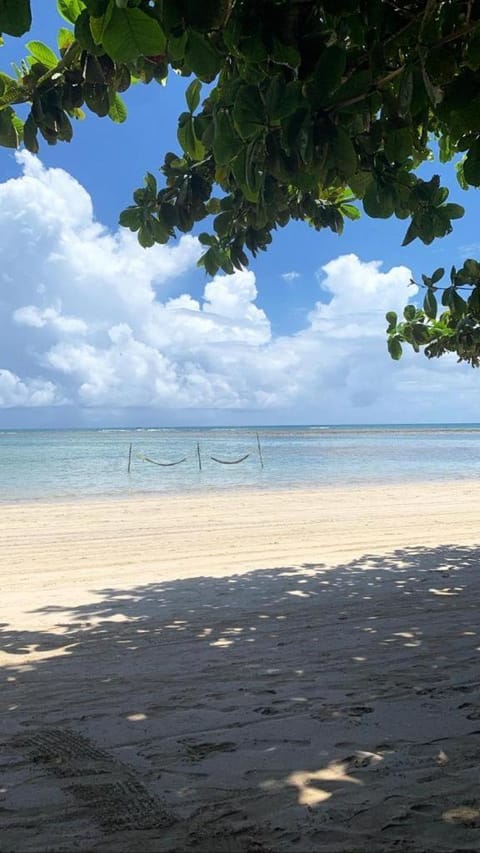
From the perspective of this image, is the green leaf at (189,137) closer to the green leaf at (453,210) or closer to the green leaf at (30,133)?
the green leaf at (30,133)

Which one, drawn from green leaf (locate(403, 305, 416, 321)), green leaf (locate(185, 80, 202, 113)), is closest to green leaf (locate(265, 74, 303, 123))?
green leaf (locate(185, 80, 202, 113))

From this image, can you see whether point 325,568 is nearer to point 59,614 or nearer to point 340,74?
point 59,614

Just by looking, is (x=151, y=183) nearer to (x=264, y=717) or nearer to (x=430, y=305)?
(x=430, y=305)

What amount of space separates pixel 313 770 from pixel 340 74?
2.29 m

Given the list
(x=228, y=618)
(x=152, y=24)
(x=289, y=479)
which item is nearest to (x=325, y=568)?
(x=228, y=618)

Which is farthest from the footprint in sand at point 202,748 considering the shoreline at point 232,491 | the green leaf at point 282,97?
the shoreline at point 232,491

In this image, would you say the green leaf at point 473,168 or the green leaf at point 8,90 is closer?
the green leaf at point 473,168

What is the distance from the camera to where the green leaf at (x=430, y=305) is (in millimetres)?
3273

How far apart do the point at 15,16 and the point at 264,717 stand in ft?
8.48

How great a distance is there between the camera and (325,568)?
6.57m

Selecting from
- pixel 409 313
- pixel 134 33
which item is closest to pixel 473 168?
pixel 134 33

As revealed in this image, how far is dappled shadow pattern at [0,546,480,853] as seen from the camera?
1.88 metres

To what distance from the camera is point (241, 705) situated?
282 cm

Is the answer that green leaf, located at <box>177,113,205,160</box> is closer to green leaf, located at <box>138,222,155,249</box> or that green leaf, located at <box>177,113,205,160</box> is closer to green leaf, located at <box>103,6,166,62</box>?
green leaf, located at <box>138,222,155,249</box>
